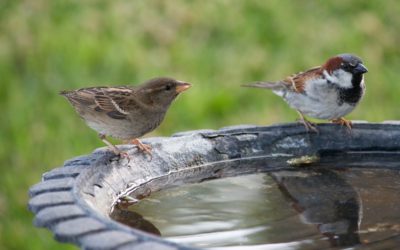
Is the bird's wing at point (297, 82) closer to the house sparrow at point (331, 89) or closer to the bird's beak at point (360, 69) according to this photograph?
the house sparrow at point (331, 89)

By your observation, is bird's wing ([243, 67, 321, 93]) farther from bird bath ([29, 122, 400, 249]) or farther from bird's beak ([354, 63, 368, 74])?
bird bath ([29, 122, 400, 249])

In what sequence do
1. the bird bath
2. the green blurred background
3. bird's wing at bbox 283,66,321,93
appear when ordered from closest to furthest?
1. the bird bath
2. bird's wing at bbox 283,66,321,93
3. the green blurred background

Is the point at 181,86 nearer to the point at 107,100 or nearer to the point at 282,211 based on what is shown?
the point at 107,100

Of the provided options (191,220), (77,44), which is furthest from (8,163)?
(191,220)

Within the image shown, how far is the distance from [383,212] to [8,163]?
3.19 meters

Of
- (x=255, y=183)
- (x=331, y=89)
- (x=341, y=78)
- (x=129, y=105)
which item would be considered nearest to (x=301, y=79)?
(x=331, y=89)

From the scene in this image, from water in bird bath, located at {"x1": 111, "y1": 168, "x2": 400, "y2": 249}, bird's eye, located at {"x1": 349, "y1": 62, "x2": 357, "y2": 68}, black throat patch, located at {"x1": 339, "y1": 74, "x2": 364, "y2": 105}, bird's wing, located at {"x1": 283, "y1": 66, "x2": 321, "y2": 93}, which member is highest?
bird's wing, located at {"x1": 283, "y1": 66, "x2": 321, "y2": 93}

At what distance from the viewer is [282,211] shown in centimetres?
331

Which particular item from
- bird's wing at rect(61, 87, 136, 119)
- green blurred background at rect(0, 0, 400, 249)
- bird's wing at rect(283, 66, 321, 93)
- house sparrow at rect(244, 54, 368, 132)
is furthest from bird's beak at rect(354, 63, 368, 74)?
green blurred background at rect(0, 0, 400, 249)

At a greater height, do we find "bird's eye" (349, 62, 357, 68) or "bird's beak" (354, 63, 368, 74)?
"bird's eye" (349, 62, 357, 68)

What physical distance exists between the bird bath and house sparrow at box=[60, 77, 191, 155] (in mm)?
251

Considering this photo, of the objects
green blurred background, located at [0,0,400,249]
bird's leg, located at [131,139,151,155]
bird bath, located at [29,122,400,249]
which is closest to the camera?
bird bath, located at [29,122,400,249]

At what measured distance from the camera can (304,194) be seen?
138 inches

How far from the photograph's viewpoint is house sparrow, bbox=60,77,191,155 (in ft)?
13.5
